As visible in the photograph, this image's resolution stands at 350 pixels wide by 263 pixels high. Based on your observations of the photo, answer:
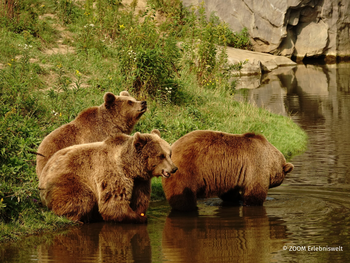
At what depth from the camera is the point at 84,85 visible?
1203 centimetres

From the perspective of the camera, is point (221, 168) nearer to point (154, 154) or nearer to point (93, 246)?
point (154, 154)

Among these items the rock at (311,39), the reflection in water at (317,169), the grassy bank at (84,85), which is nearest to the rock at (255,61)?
the rock at (311,39)

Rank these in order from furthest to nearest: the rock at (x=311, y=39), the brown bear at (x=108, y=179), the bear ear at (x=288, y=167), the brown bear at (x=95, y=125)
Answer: the rock at (x=311, y=39)
the bear ear at (x=288, y=167)
the brown bear at (x=95, y=125)
the brown bear at (x=108, y=179)

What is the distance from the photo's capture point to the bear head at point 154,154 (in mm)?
6105

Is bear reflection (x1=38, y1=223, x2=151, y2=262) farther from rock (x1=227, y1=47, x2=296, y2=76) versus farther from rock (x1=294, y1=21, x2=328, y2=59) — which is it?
rock (x1=294, y1=21, x2=328, y2=59)

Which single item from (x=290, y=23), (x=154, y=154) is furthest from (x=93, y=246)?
(x=290, y=23)

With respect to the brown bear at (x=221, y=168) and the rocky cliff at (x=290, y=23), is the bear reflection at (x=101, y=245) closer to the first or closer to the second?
the brown bear at (x=221, y=168)

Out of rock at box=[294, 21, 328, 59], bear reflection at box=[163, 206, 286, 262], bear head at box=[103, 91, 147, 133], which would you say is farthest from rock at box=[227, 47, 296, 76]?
bear reflection at box=[163, 206, 286, 262]

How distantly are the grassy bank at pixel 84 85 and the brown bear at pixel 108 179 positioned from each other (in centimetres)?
27

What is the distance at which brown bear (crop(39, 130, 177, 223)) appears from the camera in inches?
243

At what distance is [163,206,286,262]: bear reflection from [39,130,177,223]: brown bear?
622mm

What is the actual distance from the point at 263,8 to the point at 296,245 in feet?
84.1

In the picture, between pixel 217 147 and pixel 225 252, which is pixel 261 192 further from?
pixel 225 252

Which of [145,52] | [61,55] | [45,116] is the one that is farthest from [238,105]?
[45,116]
